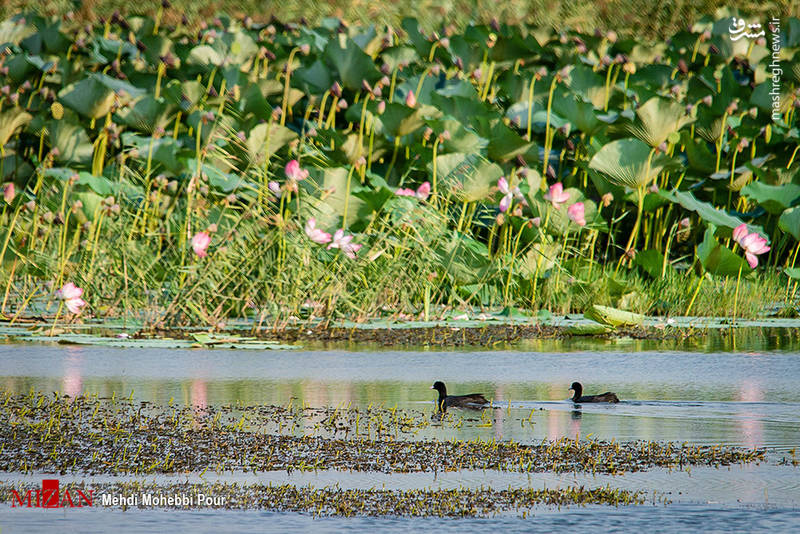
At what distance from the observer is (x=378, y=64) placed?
477 inches

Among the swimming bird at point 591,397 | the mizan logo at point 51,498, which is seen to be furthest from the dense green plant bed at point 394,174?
the mizan logo at point 51,498

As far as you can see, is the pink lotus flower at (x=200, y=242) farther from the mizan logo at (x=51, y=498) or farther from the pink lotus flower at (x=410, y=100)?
the mizan logo at (x=51, y=498)

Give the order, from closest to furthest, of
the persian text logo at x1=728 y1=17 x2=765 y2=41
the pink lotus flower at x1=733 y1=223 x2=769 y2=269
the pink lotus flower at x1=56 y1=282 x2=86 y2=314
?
the pink lotus flower at x1=56 y1=282 x2=86 y2=314 → the pink lotus flower at x1=733 y1=223 x2=769 y2=269 → the persian text logo at x1=728 y1=17 x2=765 y2=41

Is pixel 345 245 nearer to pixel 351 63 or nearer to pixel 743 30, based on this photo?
pixel 351 63

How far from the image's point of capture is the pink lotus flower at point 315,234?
7984mm

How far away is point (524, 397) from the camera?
554 centimetres

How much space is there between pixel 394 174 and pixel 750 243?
10.3 ft

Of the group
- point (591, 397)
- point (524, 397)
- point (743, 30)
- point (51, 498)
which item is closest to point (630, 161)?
point (743, 30)

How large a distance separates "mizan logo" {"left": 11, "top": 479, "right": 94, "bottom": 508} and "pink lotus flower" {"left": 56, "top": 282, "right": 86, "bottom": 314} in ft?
12.4

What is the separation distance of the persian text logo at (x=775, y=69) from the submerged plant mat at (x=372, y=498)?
776 centimetres

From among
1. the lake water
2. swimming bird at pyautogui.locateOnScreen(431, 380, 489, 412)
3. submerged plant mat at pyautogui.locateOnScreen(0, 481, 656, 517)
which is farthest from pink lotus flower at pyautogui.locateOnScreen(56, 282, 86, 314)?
submerged plant mat at pyautogui.locateOnScreen(0, 481, 656, 517)

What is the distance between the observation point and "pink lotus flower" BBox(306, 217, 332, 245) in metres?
7.98

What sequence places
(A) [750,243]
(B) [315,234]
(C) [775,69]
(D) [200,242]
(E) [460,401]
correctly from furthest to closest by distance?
(C) [775,69] < (A) [750,243] < (B) [315,234] < (D) [200,242] < (E) [460,401]

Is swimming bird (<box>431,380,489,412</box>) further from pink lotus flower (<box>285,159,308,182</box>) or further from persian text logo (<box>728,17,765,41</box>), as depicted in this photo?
persian text logo (<box>728,17,765,41</box>)
